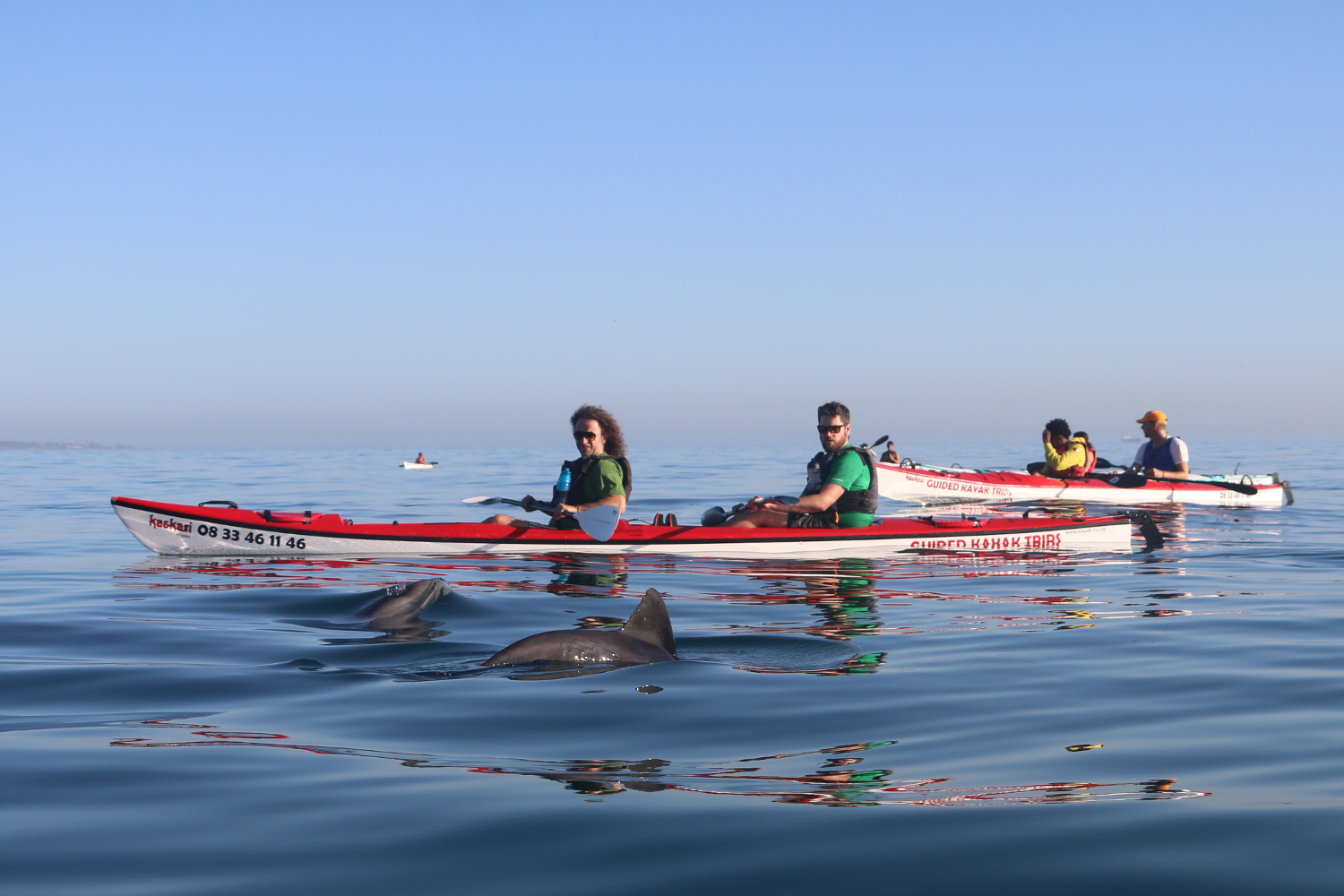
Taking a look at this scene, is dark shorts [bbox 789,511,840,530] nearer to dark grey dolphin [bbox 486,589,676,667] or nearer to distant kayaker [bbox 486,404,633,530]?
distant kayaker [bbox 486,404,633,530]

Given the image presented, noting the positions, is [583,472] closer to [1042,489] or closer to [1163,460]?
[1042,489]

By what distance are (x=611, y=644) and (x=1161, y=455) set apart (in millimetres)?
20543

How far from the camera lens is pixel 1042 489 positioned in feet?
76.8

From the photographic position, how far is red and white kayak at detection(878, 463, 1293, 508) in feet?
75.5

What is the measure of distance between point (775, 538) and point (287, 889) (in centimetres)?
1005

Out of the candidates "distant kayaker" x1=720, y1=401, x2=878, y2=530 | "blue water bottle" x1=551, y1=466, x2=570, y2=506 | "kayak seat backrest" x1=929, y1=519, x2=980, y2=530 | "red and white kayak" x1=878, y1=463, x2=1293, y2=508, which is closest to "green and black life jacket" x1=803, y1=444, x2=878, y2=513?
"distant kayaker" x1=720, y1=401, x2=878, y2=530

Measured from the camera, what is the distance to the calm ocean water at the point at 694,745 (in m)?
3.20

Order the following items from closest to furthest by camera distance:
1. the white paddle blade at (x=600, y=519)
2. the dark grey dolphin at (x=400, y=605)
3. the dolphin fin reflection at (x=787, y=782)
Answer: the dolphin fin reflection at (x=787, y=782) → the dark grey dolphin at (x=400, y=605) → the white paddle blade at (x=600, y=519)

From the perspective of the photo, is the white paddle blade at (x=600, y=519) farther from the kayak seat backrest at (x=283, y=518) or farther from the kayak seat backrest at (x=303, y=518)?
the kayak seat backrest at (x=283, y=518)

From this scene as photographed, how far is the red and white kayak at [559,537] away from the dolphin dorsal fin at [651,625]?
20.0 feet

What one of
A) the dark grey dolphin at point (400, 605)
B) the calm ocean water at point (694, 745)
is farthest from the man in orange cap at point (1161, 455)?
the dark grey dolphin at point (400, 605)

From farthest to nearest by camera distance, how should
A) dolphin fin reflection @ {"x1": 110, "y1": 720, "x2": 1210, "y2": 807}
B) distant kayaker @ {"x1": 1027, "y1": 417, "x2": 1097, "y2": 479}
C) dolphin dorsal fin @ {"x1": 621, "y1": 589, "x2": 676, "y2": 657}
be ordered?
distant kayaker @ {"x1": 1027, "y1": 417, "x2": 1097, "y2": 479} < dolphin dorsal fin @ {"x1": 621, "y1": 589, "x2": 676, "y2": 657} < dolphin fin reflection @ {"x1": 110, "y1": 720, "x2": 1210, "y2": 807}

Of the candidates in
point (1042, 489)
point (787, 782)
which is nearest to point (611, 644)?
point (787, 782)

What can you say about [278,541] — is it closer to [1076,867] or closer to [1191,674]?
[1191,674]
